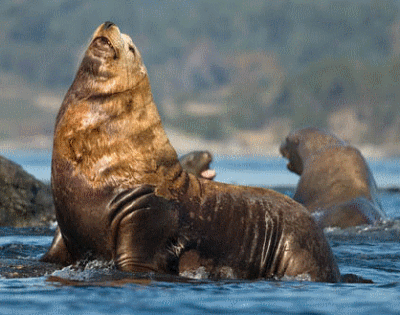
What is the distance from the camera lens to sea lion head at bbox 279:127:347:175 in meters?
16.2

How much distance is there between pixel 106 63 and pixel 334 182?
8050 millimetres

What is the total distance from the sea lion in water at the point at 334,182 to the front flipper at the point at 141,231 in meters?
6.88

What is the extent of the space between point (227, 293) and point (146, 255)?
0.63m

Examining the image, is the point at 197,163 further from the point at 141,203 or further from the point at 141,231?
the point at 141,231

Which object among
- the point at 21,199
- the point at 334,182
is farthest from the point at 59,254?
the point at 334,182

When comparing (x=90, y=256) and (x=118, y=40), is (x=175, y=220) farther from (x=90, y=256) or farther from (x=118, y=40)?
(x=118, y=40)

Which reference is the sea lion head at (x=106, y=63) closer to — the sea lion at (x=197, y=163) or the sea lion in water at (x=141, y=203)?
the sea lion in water at (x=141, y=203)

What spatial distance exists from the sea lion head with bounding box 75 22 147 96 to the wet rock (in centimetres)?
648

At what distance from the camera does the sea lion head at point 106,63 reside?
7.77m

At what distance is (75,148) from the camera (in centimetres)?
766

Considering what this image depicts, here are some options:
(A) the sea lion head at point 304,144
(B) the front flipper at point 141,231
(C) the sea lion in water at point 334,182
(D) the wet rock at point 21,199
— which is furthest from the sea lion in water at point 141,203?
(A) the sea lion head at point 304,144

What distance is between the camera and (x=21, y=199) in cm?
1431

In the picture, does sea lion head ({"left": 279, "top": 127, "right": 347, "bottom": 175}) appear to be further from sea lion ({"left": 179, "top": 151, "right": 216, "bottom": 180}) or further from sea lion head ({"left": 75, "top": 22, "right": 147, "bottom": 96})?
sea lion head ({"left": 75, "top": 22, "right": 147, "bottom": 96})

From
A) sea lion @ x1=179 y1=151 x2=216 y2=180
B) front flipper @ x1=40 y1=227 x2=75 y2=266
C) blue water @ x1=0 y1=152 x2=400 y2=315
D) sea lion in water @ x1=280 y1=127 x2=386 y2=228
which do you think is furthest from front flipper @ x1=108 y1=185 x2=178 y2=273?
sea lion @ x1=179 y1=151 x2=216 y2=180
